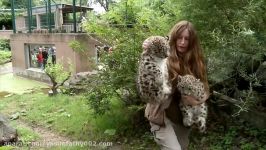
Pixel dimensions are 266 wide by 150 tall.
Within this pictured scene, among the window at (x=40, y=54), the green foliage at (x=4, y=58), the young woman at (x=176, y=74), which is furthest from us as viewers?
the green foliage at (x=4, y=58)

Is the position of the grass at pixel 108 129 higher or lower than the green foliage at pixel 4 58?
higher

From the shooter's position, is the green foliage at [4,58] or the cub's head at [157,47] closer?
the cub's head at [157,47]

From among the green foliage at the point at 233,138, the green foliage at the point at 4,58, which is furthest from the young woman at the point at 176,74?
the green foliage at the point at 4,58

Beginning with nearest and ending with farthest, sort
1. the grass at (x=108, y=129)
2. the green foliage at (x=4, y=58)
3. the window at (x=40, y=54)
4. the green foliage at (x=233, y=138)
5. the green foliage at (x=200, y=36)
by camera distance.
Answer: the green foliage at (x=200, y=36)
the green foliage at (x=233, y=138)
the grass at (x=108, y=129)
the window at (x=40, y=54)
the green foliage at (x=4, y=58)

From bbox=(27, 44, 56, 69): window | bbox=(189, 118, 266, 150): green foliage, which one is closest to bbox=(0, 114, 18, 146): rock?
bbox=(189, 118, 266, 150): green foliage

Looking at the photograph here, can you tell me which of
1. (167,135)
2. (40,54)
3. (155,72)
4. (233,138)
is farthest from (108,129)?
(40,54)

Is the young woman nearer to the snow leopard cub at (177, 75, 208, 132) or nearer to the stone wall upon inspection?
the snow leopard cub at (177, 75, 208, 132)

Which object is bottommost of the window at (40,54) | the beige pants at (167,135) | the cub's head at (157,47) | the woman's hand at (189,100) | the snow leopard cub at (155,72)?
the window at (40,54)

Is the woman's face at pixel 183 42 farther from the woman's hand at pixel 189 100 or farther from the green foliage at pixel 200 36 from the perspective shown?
the green foliage at pixel 200 36

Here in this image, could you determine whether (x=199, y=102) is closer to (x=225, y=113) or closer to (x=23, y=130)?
(x=225, y=113)

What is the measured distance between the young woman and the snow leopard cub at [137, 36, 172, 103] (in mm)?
92

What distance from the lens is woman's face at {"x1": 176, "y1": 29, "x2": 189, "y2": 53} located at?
134 inches

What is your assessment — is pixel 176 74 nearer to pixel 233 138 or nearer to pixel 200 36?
pixel 200 36

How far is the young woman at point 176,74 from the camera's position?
335cm
